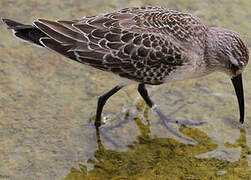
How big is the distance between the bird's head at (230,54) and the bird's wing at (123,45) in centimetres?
59

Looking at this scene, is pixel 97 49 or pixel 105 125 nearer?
pixel 97 49

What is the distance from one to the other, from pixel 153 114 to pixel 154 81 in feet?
3.72

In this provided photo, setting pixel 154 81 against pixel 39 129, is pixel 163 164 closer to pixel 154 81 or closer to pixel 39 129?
pixel 154 81

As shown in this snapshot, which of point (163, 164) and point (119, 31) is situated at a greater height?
point (119, 31)

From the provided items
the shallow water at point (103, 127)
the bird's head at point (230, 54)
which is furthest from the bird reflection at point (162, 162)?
the bird's head at point (230, 54)

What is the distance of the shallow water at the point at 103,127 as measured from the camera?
28.4 ft

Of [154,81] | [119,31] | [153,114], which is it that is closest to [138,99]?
[153,114]

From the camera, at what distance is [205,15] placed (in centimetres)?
1206

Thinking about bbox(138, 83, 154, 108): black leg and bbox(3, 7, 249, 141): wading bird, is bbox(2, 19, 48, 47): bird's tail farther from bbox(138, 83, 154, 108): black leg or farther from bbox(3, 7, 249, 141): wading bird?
bbox(138, 83, 154, 108): black leg

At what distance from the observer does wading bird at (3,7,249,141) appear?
8.55 m

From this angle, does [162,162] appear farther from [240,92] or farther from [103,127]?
[240,92]

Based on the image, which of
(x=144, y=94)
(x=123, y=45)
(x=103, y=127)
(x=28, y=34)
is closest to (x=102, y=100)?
(x=103, y=127)

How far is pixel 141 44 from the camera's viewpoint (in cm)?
851

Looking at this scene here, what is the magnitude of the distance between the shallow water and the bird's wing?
1253 millimetres
